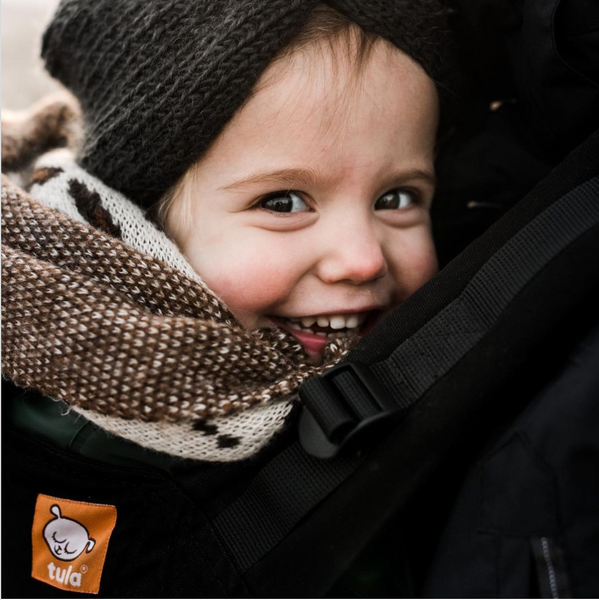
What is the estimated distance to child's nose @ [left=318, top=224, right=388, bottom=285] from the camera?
0.96 m

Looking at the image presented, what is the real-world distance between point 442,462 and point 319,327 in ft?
1.27

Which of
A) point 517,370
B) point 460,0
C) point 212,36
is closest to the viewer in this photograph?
point 517,370

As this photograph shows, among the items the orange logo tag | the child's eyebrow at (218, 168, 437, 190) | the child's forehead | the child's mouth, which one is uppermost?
the child's forehead

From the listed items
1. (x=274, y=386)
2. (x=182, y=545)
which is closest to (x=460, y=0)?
(x=274, y=386)

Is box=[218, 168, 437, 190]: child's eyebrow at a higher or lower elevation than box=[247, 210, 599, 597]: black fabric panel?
higher

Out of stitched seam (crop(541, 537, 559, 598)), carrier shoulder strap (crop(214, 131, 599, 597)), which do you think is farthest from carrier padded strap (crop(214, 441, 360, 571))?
stitched seam (crop(541, 537, 559, 598))

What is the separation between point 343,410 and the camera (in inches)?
28.7

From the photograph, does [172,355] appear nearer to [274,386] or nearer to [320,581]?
[274,386]

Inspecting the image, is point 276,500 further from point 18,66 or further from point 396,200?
point 18,66

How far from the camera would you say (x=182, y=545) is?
0.81m

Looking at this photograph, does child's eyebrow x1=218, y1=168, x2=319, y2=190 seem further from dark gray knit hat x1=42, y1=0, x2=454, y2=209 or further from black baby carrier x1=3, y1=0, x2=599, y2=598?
black baby carrier x1=3, y1=0, x2=599, y2=598

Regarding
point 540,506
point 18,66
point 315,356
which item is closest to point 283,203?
point 315,356

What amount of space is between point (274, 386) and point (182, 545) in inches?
9.6

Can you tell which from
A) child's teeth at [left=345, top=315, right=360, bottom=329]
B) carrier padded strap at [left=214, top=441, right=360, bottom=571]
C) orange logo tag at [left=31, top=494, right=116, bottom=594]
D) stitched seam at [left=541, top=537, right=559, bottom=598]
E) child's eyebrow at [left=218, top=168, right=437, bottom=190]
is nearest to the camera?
stitched seam at [left=541, top=537, right=559, bottom=598]
